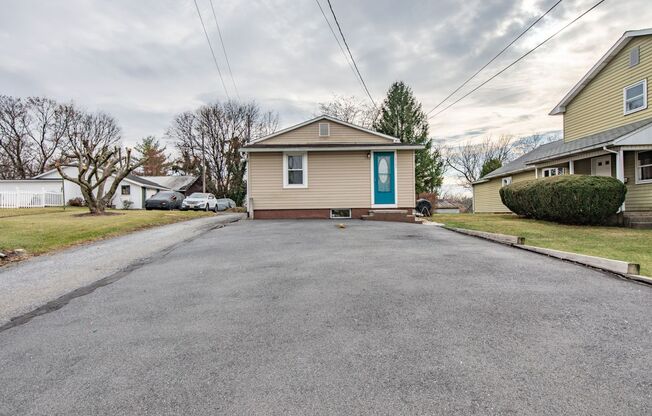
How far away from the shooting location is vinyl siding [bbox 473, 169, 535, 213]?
21336 millimetres

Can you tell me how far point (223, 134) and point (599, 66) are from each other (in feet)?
112

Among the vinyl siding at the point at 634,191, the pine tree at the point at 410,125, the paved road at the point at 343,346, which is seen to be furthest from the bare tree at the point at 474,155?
the paved road at the point at 343,346

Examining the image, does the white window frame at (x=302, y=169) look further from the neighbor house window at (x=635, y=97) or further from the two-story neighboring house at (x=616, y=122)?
the neighbor house window at (x=635, y=97)

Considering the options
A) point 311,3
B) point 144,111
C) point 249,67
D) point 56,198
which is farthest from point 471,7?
point 144,111

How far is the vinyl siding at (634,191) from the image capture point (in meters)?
11.3

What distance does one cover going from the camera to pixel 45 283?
4504mm

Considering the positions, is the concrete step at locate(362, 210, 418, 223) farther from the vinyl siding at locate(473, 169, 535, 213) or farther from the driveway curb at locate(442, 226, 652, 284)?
the vinyl siding at locate(473, 169, 535, 213)

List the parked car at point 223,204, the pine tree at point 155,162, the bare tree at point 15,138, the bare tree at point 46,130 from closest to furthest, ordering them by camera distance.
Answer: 1. the parked car at point 223,204
2. the bare tree at point 15,138
3. the bare tree at point 46,130
4. the pine tree at point 155,162

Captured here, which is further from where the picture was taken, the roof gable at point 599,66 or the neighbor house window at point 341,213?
the neighbor house window at point 341,213

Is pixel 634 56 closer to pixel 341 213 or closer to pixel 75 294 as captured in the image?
pixel 341 213

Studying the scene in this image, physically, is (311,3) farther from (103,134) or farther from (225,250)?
(103,134)

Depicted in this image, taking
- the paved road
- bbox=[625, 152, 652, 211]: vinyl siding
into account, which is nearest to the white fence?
the paved road

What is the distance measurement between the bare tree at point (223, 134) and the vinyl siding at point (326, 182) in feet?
81.3

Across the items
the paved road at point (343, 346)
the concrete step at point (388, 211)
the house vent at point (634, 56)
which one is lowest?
the paved road at point (343, 346)
